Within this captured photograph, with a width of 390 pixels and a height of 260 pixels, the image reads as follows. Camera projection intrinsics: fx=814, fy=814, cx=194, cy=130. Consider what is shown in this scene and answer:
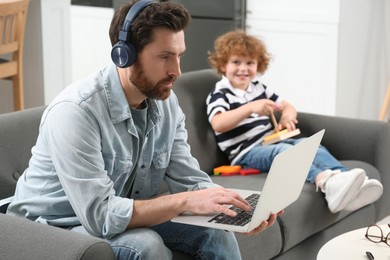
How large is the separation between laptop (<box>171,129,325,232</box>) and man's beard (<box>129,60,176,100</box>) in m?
0.33

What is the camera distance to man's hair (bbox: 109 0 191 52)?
211cm

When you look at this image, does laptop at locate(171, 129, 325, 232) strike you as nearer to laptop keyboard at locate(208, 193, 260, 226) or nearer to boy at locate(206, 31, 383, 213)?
laptop keyboard at locate(208, 193, 260, 226)

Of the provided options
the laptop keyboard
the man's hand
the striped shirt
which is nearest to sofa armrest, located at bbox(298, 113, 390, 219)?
the striped shirt

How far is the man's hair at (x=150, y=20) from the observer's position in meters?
2.11

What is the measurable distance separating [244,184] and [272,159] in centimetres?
20

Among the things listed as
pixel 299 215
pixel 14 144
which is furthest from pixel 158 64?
pixel 299 215

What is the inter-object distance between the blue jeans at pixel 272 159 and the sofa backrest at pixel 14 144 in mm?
1015

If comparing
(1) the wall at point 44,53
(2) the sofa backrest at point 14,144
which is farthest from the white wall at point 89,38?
(2) the sofa backrest at point 14,144

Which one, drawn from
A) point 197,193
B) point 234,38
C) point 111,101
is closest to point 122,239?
point 197,193

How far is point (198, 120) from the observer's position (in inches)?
128

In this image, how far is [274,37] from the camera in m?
5.16

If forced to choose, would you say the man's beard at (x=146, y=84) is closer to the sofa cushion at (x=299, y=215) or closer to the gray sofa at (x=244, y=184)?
the gray sofa at (x=244, y=184)

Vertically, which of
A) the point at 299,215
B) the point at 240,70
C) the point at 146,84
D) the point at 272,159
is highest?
the point at 146,84

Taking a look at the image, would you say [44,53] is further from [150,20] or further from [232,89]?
[150,20]
